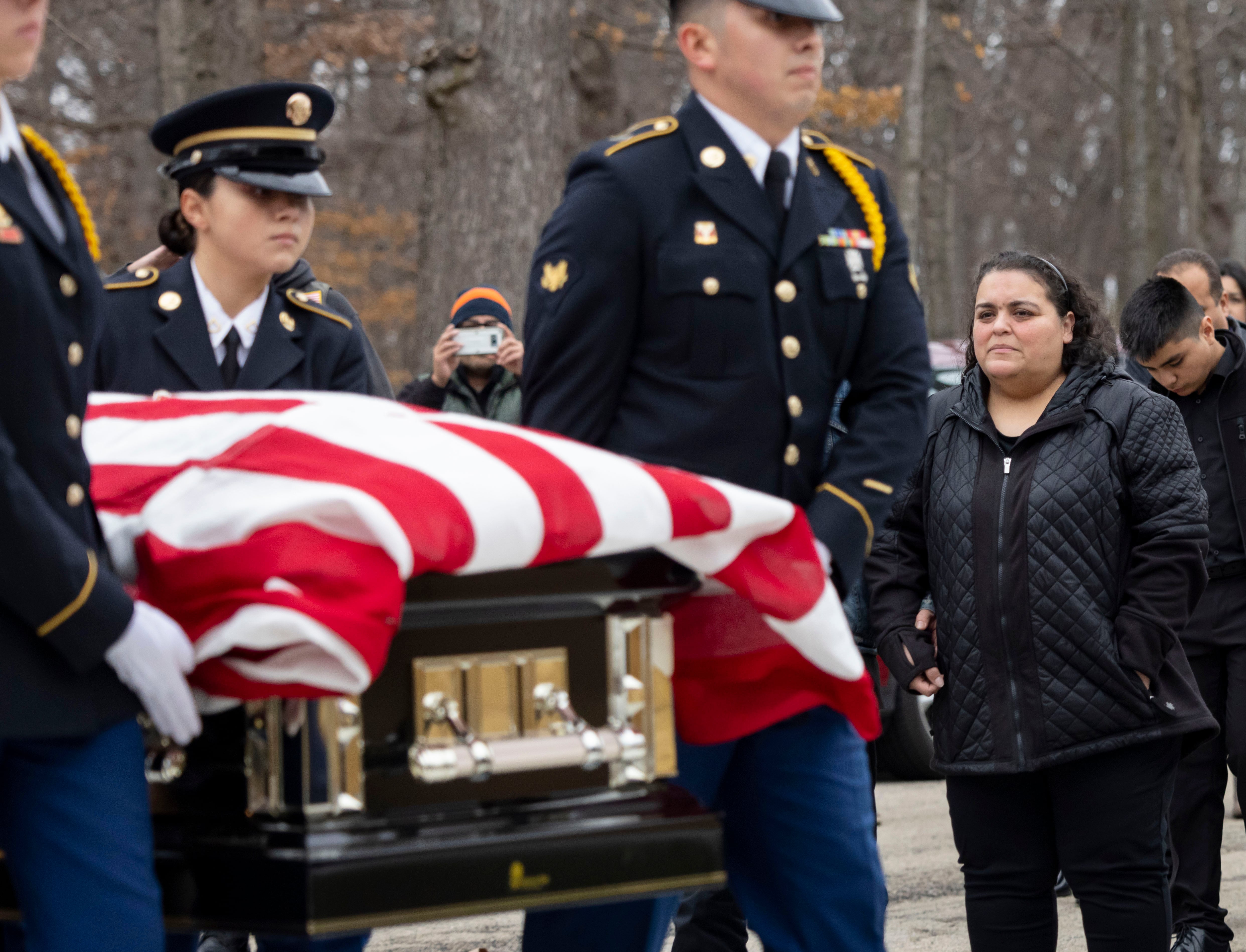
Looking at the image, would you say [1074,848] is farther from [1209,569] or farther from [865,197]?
[1209,569]

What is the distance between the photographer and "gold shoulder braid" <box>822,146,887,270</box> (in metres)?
3.26

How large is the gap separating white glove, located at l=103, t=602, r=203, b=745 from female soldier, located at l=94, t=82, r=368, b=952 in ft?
4.25

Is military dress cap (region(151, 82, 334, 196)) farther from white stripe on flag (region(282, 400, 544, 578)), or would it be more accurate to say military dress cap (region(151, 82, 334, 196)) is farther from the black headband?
the black headband

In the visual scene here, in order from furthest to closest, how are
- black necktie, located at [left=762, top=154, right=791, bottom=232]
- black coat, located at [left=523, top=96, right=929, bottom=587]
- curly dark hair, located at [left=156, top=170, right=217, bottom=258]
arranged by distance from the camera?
curly dark hair, located at [left=156, top=170, right=217, bottom=258], black necktie, located at [left=762, top=154, right=791, bottom=232], black coat, located at [left=523, top=96, right=929, bottom=587]

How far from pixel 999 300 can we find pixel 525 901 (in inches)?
89.7

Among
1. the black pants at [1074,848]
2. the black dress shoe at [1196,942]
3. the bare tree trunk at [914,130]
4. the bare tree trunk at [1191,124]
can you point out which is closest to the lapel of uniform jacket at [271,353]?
the black pants at [1074,848]

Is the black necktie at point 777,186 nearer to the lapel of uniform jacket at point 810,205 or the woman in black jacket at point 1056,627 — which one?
the lapel of uniform jacket at point 810,205

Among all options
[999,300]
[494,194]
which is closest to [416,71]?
[494,194]

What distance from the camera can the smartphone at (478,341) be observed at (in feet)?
21.2

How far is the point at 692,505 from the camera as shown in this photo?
2635 mm

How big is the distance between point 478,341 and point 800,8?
364 centimetres

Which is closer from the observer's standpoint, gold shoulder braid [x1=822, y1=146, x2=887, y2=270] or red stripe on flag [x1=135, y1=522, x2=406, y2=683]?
red stripe on flag [x1=135, y1=522, x2=406, y2=683]

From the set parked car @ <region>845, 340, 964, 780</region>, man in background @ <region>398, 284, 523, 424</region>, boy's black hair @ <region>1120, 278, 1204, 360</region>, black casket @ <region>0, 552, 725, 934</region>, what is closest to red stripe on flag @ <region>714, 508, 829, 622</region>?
black casket @ <region>0, 552, 725, 934</region>

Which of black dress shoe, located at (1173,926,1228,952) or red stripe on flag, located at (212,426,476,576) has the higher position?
red stripe on flag, located at (212,426,476,576)
